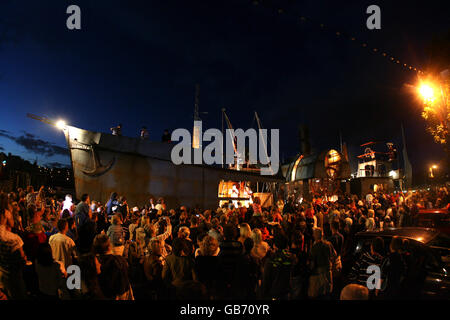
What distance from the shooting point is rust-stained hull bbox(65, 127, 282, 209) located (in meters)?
15.7

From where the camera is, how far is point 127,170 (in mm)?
15922

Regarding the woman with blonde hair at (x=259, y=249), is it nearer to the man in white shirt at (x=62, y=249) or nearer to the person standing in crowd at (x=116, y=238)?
the person standing in crowd at (x=116, y=238)

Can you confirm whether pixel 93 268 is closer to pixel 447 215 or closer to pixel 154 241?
pixel 154 241

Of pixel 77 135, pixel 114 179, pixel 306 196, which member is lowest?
pixel 306 196

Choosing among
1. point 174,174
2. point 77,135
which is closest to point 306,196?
Result: point 174,174

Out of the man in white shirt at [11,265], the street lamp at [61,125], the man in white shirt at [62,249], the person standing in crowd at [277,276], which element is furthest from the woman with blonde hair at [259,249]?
the street lamp at [61,125]

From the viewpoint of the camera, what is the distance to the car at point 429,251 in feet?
13.3

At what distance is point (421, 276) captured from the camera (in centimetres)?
410

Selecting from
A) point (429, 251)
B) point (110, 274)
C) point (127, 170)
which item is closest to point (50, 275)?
point (110, 274)

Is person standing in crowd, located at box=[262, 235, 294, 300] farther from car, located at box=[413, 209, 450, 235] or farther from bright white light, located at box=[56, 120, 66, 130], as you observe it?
bright white light, located at box=[56, 120, 66, 130]

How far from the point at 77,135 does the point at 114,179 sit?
3.69m

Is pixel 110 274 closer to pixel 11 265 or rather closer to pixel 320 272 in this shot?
pixel 11 265
